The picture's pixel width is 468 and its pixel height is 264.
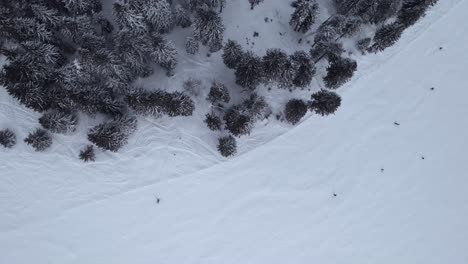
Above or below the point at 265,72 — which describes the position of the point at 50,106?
below

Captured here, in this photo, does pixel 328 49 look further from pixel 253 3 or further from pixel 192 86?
pixel 192 86

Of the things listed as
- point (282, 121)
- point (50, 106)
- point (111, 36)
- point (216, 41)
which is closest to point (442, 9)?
point (282, 121)

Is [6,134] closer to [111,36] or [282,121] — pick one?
[111,36]

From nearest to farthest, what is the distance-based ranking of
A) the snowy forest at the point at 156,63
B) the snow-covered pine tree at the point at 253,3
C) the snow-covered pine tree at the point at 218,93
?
1. the snowy forest at the point at 156,63
2. the snow-covered pine tree at the point at 218,93
3. the snow-covered pine tree at the point at 253,3

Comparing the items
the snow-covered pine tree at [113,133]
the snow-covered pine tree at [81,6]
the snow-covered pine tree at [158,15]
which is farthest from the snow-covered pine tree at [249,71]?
the snow-covered pine tree at [81,6]

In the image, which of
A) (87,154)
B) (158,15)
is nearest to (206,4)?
(158,15)

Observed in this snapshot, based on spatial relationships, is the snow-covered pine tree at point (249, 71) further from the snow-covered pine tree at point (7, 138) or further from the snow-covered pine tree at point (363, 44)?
the snow-covered pine tree at point (7, 138)

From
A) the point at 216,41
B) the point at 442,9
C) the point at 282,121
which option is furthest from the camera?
the point at 442,9
